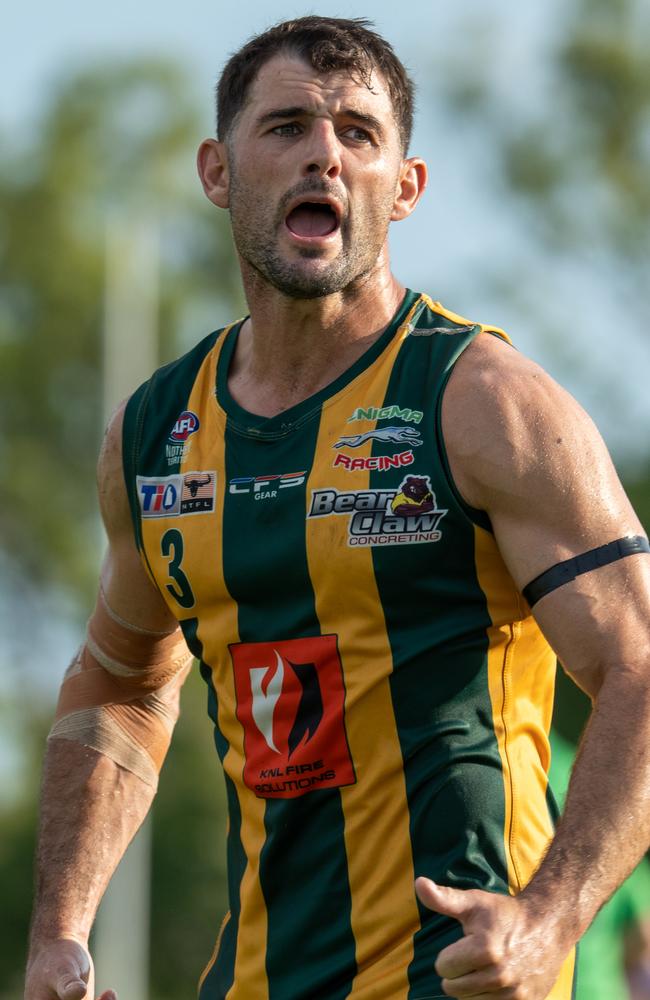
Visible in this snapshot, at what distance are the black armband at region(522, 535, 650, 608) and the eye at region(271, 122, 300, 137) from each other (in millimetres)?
1466

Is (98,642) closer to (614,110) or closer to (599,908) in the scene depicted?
(599,908)

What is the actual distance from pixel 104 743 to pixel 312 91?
1.93 metres

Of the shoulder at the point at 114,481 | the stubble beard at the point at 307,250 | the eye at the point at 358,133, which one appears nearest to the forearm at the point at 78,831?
the shoulder at the point at 114,481

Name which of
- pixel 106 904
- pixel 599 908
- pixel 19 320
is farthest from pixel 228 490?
pixel 19 320

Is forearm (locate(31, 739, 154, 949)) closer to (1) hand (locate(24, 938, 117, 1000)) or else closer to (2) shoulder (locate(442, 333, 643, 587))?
(1) hand (locate(24, 938, 117, 1000))

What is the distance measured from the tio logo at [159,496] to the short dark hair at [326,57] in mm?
1012

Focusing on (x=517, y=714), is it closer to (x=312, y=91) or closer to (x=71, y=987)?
(x=71, y=987)

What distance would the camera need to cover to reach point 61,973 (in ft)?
16.3

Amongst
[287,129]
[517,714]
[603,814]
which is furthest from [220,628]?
[287,129]

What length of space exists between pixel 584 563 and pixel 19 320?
3377 cm

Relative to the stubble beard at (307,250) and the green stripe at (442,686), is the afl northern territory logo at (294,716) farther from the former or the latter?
the stubble beard at (307,250)

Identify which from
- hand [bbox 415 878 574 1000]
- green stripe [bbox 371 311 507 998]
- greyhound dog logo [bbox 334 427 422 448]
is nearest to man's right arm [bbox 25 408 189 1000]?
greyhound dog logo [bbox 334 427 422 448]

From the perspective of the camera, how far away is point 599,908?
13.3 feet

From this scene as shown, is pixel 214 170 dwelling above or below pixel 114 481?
above
